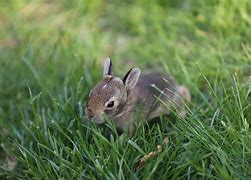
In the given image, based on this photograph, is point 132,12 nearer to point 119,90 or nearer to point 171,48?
point 171,48

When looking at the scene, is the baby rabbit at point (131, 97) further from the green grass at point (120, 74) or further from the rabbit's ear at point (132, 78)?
the green grass at point (120, 74)

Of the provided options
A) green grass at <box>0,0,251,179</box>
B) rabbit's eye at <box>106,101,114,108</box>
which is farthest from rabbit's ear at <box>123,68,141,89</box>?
green grass at <box>0,0,251,179</box>

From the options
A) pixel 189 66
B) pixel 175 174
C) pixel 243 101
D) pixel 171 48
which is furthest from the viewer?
pixel 171 48

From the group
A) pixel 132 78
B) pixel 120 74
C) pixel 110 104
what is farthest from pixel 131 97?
pixel 120 74

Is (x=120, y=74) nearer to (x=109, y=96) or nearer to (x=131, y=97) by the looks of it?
(x=131, y=97)

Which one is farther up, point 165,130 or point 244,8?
point 244,8

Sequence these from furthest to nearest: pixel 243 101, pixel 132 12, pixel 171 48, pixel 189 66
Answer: pixel 132 12, pixel 171 48, pixel 189 66, pixel 243 101

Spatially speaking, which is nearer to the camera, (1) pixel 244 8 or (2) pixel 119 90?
(2) pixel 119 90

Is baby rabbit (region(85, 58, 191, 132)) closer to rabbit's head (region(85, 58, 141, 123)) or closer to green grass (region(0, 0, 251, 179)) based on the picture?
rabbit's head (region(85, 58, 141, 123))

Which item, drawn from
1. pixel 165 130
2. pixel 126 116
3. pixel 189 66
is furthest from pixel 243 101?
pixel 189 66
